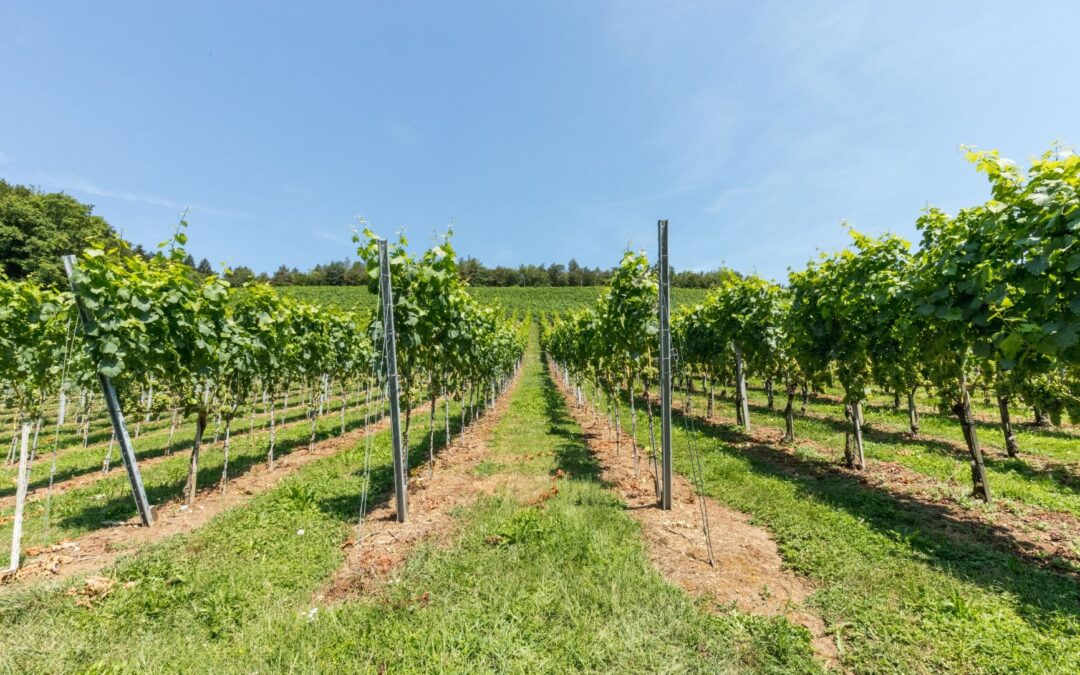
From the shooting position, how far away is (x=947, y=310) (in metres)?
5.68

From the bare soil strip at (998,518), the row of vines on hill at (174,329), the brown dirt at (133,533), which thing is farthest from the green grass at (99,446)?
the bare soil strip at (998,518)

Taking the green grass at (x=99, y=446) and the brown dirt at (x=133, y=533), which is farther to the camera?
the green grass at (x=99, y=446)

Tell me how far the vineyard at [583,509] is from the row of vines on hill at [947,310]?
0.05 meters

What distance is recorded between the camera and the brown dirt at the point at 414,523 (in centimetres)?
538

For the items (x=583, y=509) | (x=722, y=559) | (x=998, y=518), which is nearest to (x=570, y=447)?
(x=583, y=509)

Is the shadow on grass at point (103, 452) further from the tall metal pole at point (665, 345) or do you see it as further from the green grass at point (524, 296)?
the green grass at point (524, 296)

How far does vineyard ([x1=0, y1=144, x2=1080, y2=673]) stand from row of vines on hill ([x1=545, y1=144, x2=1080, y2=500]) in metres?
0.05

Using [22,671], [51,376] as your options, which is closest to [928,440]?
[22,671]

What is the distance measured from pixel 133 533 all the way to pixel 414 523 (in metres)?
4.65

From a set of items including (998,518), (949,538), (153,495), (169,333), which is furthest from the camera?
(153,495)

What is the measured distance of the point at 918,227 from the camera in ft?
23.9

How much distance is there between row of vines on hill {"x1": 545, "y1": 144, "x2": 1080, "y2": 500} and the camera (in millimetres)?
4438

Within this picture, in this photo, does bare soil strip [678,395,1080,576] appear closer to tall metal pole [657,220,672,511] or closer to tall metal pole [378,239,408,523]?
tall metal pole [657,220,672,511]

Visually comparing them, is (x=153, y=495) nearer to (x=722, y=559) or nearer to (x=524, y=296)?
(x=722, y=559)
